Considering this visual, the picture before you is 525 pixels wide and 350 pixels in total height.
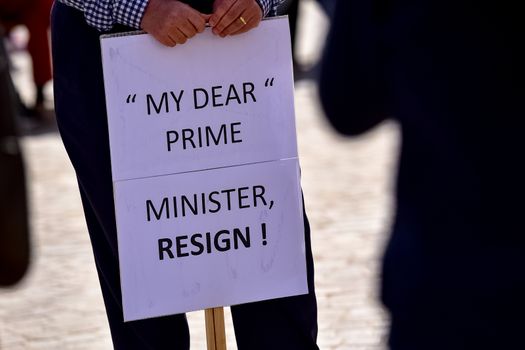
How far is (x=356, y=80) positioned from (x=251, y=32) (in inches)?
47.9

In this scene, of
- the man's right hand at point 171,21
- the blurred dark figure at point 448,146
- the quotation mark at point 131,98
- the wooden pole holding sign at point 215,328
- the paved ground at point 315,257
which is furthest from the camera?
the paved ground at point 315,257

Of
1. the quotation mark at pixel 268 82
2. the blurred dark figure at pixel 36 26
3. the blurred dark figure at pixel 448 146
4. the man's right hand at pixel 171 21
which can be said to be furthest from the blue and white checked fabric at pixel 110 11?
the blurred dark figure at pixel 36 26

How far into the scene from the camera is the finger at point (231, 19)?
3.03 m

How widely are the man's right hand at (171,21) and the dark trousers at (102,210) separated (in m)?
0.17

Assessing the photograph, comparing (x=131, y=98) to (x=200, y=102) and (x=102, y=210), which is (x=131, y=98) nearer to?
(x=200, y=102)

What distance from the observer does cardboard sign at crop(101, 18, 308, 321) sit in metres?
3.10

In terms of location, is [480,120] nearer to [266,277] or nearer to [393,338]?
[393,338]

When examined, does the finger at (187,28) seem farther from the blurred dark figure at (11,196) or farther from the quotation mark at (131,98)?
the blurred dark figure at (11,196)

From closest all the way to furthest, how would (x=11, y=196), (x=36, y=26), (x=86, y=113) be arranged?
1. (x=11, y=196)
2. (x=86, y=113)
3. (x=36, y=26)

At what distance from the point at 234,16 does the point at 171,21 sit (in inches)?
6.3

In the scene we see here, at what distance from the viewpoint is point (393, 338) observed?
1.97m

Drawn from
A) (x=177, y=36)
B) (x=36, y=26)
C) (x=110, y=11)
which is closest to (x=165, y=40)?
(x=177, y=36)

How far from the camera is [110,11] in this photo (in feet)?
9.86

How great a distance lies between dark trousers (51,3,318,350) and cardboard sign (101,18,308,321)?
0.23ft
